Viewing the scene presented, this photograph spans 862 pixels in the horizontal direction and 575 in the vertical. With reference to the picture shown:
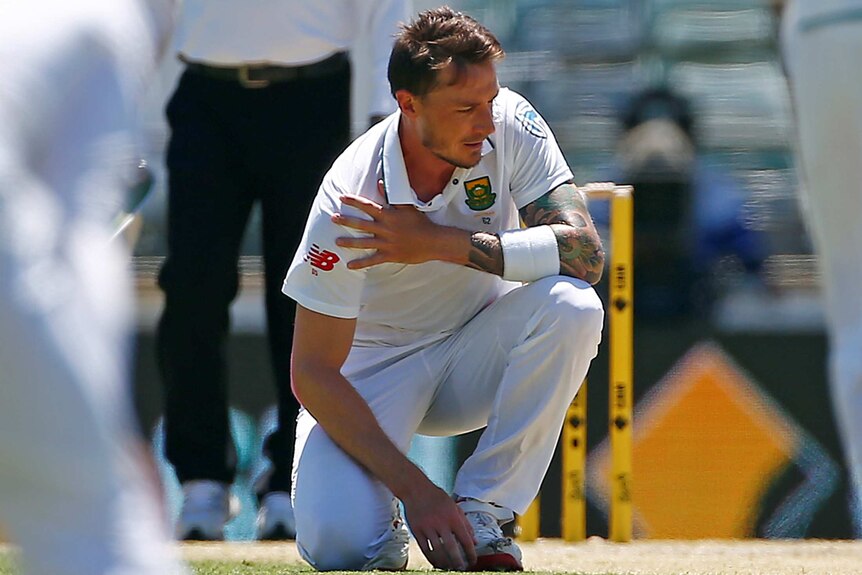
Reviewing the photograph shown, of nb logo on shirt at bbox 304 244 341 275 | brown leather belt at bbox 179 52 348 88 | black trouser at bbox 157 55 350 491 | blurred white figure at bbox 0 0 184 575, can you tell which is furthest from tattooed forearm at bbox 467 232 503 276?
blurred white figure at bbox 0 0 184 575

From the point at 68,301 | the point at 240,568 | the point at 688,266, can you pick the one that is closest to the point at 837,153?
the point at 68,301

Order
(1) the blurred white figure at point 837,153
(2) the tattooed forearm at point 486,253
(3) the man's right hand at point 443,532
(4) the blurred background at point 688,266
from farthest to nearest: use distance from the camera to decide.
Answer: (4) the blurred background at point 688,266
(2) the tattooed forearm at point 486,253
(3) the man's right hand at point 443,532
(1) the blurred white figure at point 837,153

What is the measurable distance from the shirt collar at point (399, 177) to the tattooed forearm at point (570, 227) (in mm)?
160

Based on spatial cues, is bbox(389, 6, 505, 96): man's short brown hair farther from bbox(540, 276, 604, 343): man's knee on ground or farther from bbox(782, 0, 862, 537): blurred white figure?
bbox(782, 0, 862, 537): blurred white figure

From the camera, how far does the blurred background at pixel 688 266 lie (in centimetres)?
493

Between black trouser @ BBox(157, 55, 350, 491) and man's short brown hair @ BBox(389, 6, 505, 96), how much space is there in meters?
0.86

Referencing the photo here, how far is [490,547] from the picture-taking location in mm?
3051

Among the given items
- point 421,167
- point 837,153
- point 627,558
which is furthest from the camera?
point 627,558

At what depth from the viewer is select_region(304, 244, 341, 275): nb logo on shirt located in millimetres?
3117

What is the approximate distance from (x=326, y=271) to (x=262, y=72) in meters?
1.10

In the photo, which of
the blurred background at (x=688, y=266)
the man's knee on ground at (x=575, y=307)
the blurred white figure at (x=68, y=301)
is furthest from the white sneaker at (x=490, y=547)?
the blurred background at (x=688, y=266)

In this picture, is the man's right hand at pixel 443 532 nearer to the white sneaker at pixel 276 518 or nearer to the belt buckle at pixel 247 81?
the white sneaker at pixel 276 518

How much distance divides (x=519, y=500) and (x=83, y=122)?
67.1 inches

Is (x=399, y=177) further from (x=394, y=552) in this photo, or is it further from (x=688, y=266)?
(x=688, y=266)
